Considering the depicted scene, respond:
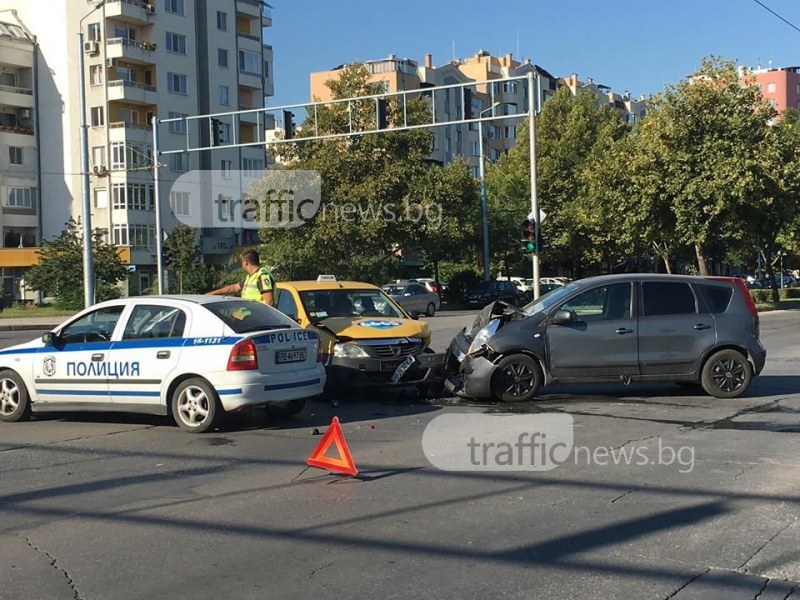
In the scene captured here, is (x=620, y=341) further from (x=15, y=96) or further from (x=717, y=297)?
(x=15, y=96)

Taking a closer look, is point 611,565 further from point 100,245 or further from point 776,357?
point 100,245

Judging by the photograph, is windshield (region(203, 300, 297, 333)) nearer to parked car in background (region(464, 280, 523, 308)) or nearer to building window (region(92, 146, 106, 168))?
parked car in background (region(464, 280, 523, 308))

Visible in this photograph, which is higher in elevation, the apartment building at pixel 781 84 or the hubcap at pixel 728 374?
the apartment building at pixel 781 84

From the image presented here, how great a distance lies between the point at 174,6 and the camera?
62094 mm

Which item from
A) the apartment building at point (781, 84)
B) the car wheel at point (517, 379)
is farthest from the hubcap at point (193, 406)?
the apartment building at point (781, 84)

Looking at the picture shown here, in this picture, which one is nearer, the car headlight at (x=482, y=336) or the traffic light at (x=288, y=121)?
the car headlight at (x=482, y=336)

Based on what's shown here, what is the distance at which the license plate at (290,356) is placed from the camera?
376 inches

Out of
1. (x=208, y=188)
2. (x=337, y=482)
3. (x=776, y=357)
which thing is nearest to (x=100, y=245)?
(x=208, y=188)

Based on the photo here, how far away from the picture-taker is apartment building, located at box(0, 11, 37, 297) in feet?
193

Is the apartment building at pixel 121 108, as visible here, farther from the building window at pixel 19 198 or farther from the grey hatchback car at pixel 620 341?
the grey hatchback car at pixel 620 341

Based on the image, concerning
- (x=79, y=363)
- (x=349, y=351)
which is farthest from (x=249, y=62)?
(x=79, y=363)

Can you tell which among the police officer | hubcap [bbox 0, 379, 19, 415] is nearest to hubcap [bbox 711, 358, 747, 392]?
the police officer

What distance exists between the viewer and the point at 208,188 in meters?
62.3

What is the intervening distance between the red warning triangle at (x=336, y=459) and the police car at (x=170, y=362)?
1965 mm
